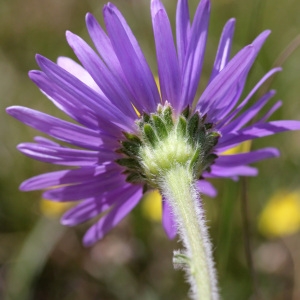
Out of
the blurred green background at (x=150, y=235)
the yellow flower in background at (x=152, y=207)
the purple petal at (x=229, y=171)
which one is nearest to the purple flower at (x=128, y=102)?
the purple petal at (x=229, y=171)

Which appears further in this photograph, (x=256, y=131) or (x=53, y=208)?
(x=53, y=208)

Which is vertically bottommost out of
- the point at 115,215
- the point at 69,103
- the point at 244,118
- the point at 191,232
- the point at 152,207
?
the point at 191,232

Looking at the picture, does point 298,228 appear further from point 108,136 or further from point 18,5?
point 18,5

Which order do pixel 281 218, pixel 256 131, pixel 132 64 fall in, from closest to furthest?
pixel 132 64
pixel 256 131
pixel 281 218

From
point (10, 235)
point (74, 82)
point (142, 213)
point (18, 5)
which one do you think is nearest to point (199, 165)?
point (74, 82)

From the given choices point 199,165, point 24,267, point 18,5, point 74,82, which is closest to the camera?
point 74,82

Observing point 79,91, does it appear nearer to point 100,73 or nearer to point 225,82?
point 100,73

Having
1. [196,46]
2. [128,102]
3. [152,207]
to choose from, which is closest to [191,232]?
[128,102]
